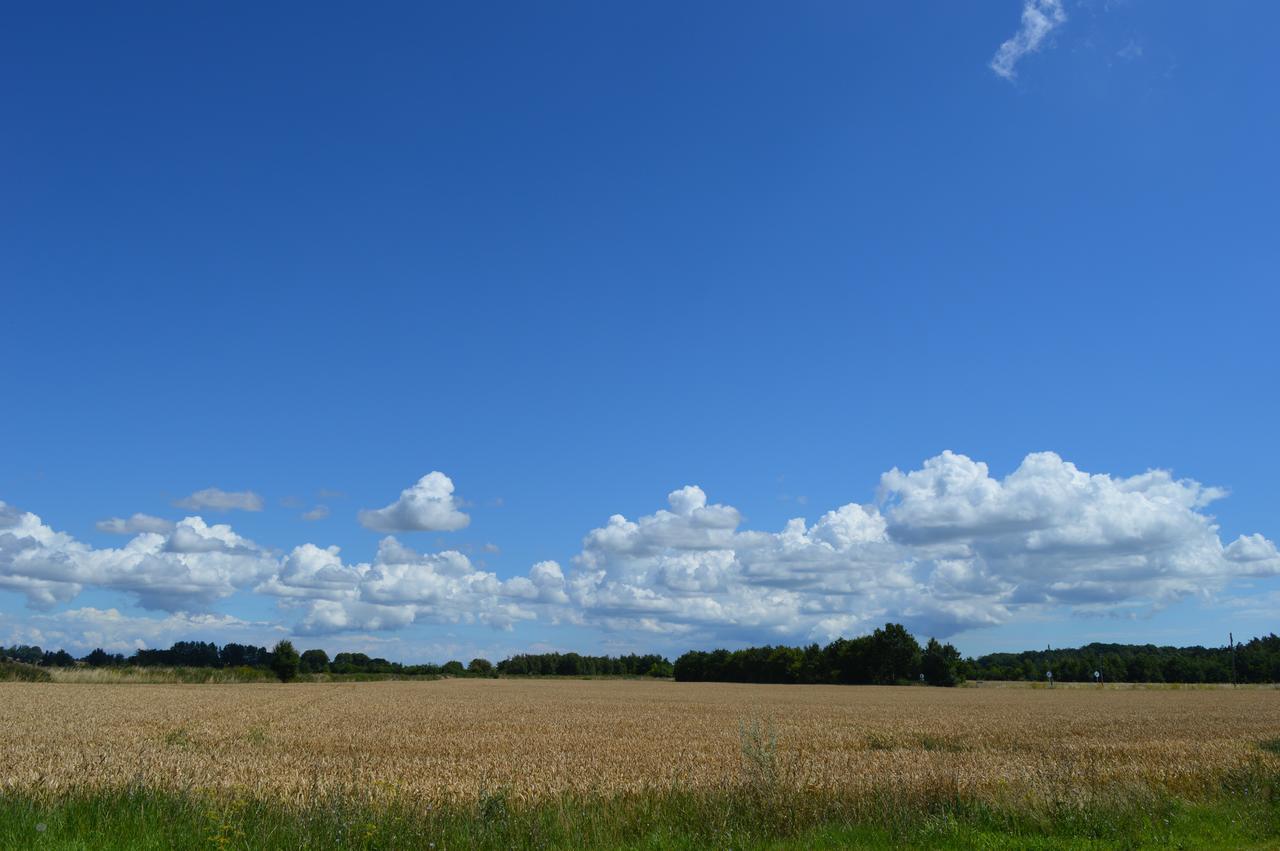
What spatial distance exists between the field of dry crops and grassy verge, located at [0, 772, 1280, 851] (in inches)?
31.6

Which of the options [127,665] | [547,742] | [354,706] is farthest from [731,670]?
[547,742]

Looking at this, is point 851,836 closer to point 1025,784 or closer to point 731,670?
point 1025,784

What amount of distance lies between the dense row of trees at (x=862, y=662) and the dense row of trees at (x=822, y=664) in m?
0.14

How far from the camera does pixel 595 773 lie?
18.4 m

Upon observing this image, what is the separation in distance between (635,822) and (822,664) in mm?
128478

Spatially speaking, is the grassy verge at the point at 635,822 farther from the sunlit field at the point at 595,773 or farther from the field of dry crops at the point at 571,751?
the field of dry crops at the point at 571,751

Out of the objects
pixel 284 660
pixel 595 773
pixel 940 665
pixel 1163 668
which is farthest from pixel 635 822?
pixel 1163 668

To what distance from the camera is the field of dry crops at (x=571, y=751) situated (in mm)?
15898

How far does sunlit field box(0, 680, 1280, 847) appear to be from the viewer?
12.5m

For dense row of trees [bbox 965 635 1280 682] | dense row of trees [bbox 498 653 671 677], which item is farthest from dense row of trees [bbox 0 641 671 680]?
dense row of trees [bbox 965 635 1280 682]

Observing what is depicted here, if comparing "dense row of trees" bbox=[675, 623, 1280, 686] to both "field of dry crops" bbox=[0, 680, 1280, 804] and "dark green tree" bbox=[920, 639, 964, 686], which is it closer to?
"dark green tree" bbox=[920, 639, 964, 686]

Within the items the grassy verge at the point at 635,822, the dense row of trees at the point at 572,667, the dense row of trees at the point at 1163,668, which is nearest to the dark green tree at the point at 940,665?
the dense row of trees at the point at 1163,668

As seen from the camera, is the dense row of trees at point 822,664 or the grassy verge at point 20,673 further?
the dense row of trees at point 822,664

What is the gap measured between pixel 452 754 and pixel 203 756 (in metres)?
6.20
